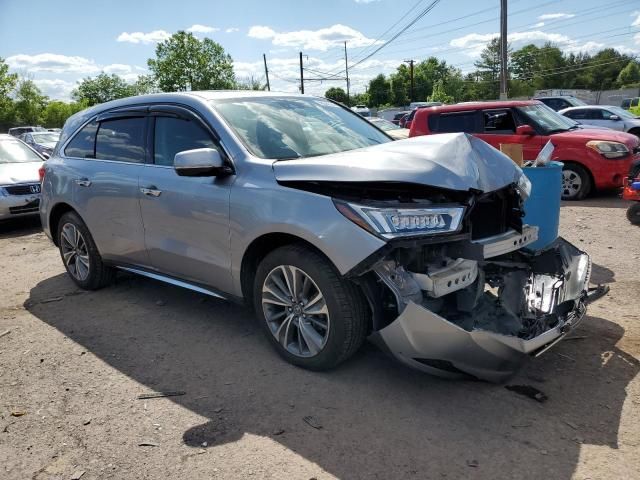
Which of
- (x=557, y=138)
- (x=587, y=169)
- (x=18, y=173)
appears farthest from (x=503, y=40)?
(x=18, y=173)

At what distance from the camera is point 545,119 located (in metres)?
9.34

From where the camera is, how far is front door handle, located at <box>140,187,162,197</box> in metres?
4.00

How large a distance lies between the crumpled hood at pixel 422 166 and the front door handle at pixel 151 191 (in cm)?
117

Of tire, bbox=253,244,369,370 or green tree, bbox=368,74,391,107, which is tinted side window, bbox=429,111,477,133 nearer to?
tire, bbox=253,244,369,370

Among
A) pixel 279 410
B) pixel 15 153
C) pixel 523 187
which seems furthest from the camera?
pixel 15 153

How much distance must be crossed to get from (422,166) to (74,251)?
3957 mm

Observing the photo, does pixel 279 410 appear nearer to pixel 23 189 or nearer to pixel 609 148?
pixel 23 189

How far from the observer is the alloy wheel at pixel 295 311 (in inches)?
126

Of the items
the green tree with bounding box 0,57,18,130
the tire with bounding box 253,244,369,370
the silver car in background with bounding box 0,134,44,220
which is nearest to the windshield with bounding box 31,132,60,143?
the silver car in background with bounding box 0,134,44,220

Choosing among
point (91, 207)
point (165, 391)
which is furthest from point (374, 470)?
point (91, 207)

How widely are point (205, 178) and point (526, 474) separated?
2.67 m

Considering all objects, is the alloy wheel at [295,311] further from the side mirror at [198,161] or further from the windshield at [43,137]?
the windshield at [43,137]

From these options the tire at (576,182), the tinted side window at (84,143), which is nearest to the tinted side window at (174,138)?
the tinted side window at (84,143)

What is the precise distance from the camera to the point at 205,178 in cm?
368
